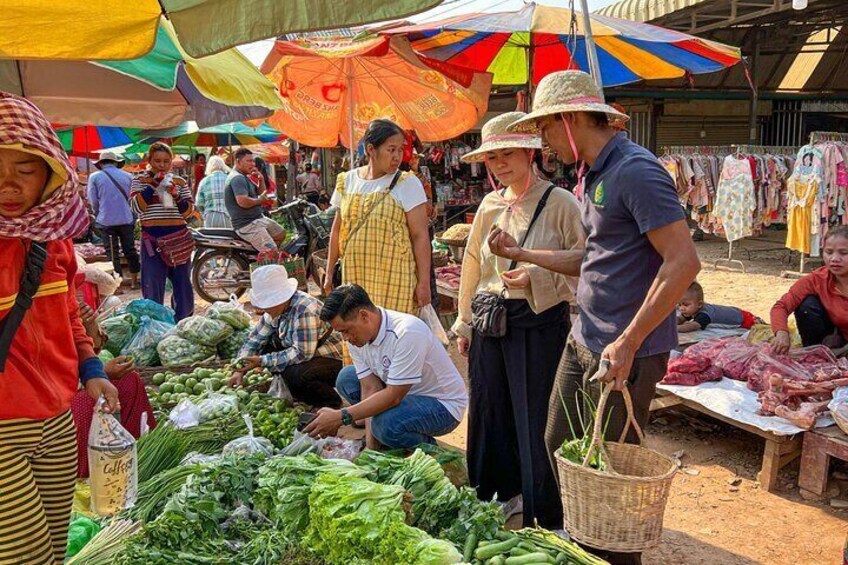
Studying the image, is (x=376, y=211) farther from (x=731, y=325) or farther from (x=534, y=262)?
(x=731, y=325)

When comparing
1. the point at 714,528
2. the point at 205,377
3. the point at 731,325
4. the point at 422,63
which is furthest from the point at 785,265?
the point at 205,377

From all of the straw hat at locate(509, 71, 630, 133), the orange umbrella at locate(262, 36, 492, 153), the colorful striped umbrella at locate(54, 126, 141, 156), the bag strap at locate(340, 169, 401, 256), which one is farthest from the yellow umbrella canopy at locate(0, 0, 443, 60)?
the colorful striped umbrella at locate(54, 126, 141, 156)

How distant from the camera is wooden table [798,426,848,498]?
13.0 ft

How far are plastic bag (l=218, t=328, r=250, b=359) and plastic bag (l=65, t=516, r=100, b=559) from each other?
2487mm

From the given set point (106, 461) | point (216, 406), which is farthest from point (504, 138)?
point (216, 406)

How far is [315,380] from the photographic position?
16.7 ft

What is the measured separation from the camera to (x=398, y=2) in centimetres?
201

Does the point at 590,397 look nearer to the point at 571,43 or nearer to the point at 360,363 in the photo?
the point at 360,363

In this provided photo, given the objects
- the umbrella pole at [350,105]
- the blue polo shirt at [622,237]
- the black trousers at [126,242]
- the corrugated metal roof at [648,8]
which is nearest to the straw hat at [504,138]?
the blue polo shirt at [622,237]

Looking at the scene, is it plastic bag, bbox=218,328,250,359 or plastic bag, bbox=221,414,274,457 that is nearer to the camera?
plastic bag, bbox=221,414,274,457

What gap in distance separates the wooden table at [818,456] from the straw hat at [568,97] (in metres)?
2.53

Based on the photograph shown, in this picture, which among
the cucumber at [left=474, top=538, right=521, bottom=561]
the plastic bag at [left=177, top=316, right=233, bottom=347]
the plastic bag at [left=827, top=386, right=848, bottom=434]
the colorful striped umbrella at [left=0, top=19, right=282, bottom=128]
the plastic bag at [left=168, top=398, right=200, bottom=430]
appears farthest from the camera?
the plastic bag at [left=177, top=316, right=233, bottom=347]

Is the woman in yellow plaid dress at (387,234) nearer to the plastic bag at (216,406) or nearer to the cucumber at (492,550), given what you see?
the plastic bag at (216,406)

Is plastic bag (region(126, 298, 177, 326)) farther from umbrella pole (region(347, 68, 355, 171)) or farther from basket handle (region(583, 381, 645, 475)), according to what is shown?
basket handle (region(583, 381, 645, 475))
